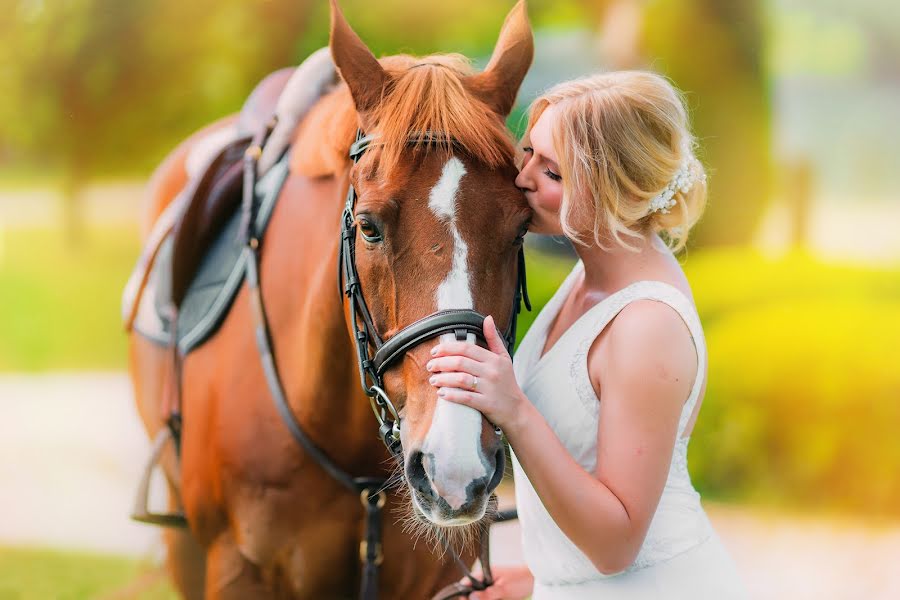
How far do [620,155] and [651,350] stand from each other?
367 millimetres

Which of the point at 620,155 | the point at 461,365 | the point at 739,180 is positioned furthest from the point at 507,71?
the point at 739,180

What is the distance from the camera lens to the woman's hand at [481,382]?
132 cm

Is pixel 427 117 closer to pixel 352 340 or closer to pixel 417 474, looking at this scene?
pixel 352 340

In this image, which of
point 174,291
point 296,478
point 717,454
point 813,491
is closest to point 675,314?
point 296,478

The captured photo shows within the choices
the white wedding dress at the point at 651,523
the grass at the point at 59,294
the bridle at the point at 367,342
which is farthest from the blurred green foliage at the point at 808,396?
the grass at the point at 59,294

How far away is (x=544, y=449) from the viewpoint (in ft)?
4.42

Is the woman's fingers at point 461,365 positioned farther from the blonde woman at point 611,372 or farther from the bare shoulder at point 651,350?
→ the bare shoulder at point 651,350

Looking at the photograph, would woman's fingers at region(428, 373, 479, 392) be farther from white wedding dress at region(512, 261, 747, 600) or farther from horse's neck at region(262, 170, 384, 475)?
horse's neck at region(262, 170, 384, 475)

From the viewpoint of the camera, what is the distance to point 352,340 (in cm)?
186

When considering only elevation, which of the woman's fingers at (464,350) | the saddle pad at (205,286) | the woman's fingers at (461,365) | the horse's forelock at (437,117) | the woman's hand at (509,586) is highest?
the horse's forelock at (437,117)

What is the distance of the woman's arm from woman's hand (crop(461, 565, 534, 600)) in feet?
2.03

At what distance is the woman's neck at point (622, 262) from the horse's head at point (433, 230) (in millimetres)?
158

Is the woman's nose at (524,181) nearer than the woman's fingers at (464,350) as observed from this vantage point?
No

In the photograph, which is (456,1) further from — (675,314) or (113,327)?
(675,314)
